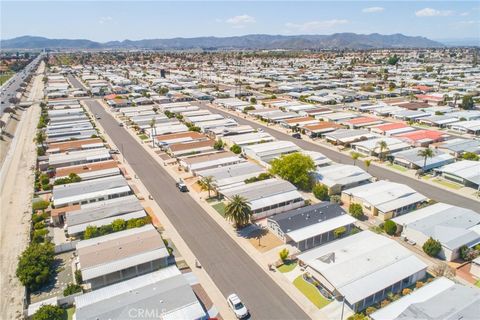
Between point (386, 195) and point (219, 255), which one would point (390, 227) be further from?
point (219, 255)

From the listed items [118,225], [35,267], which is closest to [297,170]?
[118,225]

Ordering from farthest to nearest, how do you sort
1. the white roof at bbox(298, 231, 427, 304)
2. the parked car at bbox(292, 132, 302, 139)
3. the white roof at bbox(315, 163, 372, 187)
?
→ the parked car at bbox(292, 132, 302, 139) < the white roof at bbox(315, 163, 372, 187) < the white roof at bbox(298, 231, 427, 304)

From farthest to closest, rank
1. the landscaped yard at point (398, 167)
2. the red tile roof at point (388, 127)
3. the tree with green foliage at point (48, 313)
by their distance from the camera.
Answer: the red tile roof at point (388, 127), the landscaped yard at point (398, 167), the tree with green foliage at point (48, 313)

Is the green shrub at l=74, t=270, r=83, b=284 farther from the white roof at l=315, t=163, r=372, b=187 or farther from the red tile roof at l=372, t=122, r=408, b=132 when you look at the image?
the red tile roof at l=372, t=122, r=408, b=132

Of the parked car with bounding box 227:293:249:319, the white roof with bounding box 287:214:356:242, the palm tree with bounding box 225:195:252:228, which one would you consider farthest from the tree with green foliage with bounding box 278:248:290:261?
the parked car with bounding box 227:293:249:319

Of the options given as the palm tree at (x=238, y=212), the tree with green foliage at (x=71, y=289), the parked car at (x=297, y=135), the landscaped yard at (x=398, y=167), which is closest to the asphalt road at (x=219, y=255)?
the palm tree at (x=238, y=212)

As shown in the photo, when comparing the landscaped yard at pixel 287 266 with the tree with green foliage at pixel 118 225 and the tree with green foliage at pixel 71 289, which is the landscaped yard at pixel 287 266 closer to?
the tree with green foliage at pixel 118 225
